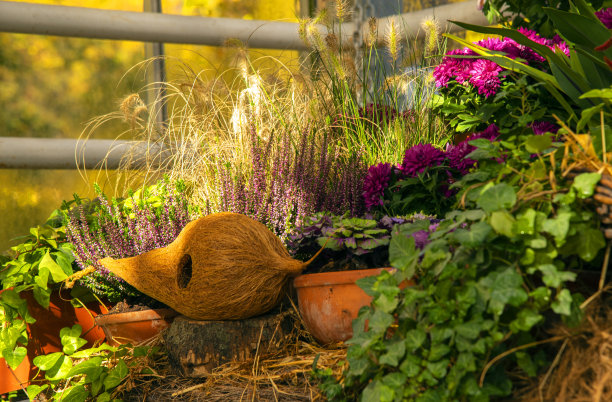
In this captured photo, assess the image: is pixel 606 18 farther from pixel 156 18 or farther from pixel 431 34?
pixel 156 18

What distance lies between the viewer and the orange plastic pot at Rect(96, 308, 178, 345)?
1877 mm

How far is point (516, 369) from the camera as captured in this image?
1.01 meters

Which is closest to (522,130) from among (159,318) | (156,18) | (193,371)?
(193,371)

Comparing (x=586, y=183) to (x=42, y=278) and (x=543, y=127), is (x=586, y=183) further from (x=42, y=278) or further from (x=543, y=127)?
(x=42, y=278)

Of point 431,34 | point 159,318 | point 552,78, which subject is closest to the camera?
point 552,78

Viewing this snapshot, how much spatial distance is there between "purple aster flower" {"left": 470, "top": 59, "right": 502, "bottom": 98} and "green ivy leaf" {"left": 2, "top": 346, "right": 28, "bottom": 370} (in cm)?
182

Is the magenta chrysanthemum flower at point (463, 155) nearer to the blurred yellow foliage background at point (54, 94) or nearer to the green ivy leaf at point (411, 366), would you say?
the green ivy leaf at point (411, 366)

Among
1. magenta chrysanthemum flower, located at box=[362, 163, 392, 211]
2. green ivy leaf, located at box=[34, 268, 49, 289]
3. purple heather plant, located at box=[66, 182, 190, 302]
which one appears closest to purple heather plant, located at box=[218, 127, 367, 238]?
magenta chrysanthemum flower, located at box=[362, 163, 392, 211]

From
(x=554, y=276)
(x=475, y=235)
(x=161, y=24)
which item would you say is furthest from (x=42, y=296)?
(x=161, y=24)

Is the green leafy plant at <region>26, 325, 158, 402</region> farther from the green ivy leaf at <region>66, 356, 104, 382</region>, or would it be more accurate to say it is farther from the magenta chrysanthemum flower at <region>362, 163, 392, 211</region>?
the magenta chrysanthemum flower at <region>362, 163, 392, 211</region>

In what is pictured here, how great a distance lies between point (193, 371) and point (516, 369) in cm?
96

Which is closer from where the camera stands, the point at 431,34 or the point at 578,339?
the point at 578,339

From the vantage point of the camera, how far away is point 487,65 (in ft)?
6.93

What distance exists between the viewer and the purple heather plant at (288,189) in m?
1.99
